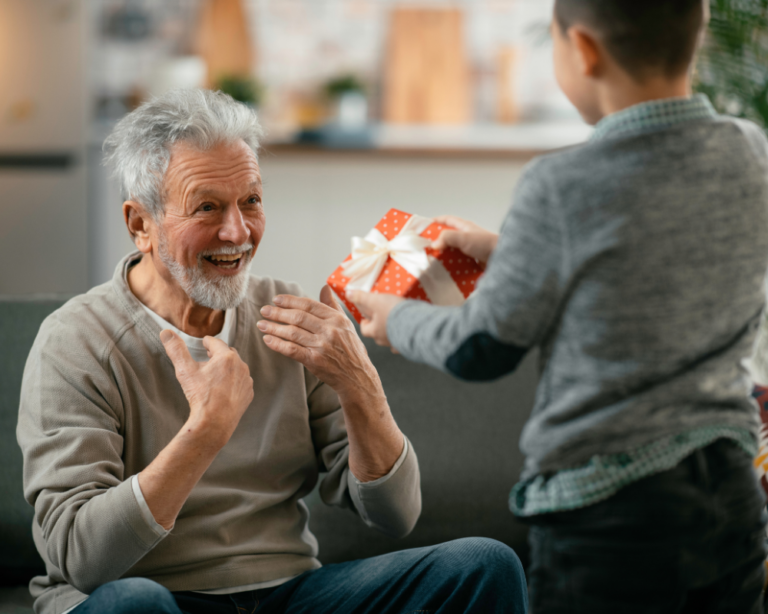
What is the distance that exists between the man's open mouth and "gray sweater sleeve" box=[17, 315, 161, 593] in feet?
0.78

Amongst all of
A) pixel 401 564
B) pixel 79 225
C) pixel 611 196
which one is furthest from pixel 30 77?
pixel 611 196

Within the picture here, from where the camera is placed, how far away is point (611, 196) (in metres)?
0.79

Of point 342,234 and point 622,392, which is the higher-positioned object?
point 622,392

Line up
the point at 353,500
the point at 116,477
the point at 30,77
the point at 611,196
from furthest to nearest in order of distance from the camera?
the point at 30,77 < the point at 353,500 < the point at 116,477 < the point at 611,196

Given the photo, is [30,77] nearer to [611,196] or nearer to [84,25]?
[84,25]

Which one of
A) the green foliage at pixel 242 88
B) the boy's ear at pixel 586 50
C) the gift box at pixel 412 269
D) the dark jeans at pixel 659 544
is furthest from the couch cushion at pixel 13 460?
the green foliage at pixel 242 88

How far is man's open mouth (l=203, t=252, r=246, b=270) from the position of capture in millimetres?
1304

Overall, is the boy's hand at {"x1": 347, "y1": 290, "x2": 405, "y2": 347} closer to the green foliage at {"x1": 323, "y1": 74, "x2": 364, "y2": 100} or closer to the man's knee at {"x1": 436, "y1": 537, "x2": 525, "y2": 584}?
the man's knee at {"x1": 436, "y1": 537, "x2": 525, "y2": 584}

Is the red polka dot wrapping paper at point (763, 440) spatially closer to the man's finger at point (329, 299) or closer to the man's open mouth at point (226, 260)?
the man's finger at point (329, 299)

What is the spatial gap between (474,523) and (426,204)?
2099 millimetres

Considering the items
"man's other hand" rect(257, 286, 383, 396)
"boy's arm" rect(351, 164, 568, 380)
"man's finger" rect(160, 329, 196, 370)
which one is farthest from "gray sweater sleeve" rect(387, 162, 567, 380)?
"man's finger" rect(160, 329, 196, 370)

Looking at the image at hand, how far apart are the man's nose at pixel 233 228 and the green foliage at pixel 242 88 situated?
230 centimetres

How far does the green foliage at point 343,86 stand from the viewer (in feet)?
11.7

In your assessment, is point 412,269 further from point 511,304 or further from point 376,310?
point 511,304
